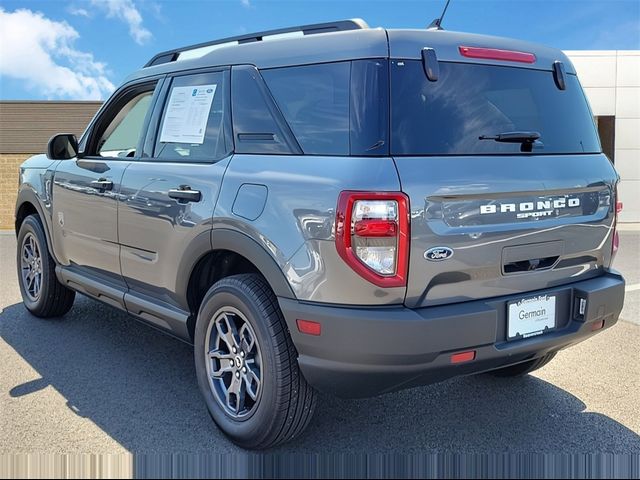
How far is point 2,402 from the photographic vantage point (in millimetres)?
3699

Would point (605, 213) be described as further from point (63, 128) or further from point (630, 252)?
point (63, 128)

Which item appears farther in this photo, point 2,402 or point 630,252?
point 630,252

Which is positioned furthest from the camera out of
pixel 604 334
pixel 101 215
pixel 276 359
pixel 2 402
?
pixel 604 334

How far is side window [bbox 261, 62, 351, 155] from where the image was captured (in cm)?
274

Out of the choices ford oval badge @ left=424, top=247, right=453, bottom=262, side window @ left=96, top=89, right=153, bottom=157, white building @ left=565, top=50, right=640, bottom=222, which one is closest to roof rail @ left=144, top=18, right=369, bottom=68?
side window @ left=96, top=89, right=153, bottom=157

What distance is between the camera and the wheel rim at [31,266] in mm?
5375

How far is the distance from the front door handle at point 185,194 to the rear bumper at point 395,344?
32.6 inches

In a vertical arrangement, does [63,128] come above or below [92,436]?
above

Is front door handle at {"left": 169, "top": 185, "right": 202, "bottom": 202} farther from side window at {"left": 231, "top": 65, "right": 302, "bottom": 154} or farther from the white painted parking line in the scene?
the white painted parking line

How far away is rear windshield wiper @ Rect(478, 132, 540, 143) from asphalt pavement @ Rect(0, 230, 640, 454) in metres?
1.51

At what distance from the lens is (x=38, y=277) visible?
213 inches

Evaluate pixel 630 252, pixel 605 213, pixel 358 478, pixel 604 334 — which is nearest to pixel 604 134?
pixel 630 252

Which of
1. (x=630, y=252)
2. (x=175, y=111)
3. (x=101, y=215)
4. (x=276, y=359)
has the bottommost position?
(x=630, y=252)

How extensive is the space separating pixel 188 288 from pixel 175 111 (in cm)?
106
